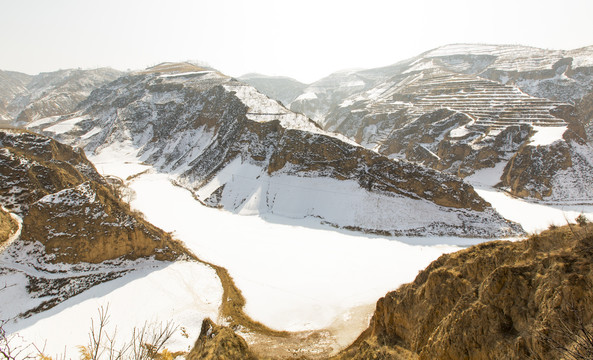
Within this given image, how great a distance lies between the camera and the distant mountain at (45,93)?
313ft

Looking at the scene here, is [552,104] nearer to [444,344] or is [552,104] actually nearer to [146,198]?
[444,344]

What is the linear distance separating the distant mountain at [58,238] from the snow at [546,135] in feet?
186

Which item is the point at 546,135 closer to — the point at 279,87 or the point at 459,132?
the point at 459,132

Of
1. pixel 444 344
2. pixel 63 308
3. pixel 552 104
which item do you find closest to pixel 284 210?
pixel 63 308

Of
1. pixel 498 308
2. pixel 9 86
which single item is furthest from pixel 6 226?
pixel 9 86

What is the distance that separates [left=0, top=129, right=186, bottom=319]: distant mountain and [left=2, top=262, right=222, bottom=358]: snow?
0.77m

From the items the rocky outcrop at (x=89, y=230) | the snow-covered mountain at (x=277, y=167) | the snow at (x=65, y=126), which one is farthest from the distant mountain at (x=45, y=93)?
the rocky outcrop at (x=89, y=230)

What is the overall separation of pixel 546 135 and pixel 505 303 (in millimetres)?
54712

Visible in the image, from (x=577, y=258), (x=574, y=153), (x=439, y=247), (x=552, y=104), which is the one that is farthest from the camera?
(x=552, y=104)

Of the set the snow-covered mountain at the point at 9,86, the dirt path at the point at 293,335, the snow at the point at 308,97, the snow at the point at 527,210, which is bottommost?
the snow at the point at 527,210

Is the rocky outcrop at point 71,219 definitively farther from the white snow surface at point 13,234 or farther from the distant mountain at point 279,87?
the distant mountain at point 279,87

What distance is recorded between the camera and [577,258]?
6496mm

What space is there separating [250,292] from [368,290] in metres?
9.35

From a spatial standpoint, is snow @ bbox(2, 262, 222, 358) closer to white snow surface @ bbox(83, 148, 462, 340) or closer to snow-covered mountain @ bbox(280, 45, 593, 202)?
white snow surface @ bbox(83, 148, 462, 340)
